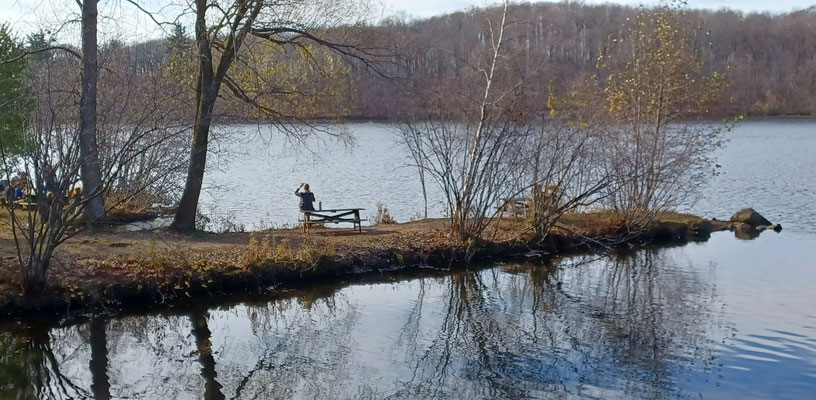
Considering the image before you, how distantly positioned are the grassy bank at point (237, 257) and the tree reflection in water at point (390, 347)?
633mm

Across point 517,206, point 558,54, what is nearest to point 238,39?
point 517,206

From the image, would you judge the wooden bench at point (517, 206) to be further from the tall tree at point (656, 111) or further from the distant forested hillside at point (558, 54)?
the distant forested hillside at point (558, 54)

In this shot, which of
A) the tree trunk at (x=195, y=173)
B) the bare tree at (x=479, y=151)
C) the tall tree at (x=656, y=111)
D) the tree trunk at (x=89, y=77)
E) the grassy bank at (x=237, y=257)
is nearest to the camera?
the grassy bank at (x=237, y=257)

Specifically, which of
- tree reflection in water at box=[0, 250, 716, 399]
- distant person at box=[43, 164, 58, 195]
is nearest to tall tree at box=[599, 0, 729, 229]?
tree reflection in water at box=[0, 250, 716, 399]

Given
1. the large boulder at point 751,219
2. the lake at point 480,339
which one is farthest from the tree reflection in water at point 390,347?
the large boulder at point 751,219

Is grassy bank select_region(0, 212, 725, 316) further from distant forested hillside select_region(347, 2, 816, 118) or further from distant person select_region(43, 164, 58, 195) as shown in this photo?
distant forested hillside select_region(347, 2, 816, 118)

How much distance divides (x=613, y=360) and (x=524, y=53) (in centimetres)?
1370

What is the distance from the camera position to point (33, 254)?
12602mm

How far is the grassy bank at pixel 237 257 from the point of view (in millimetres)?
13320

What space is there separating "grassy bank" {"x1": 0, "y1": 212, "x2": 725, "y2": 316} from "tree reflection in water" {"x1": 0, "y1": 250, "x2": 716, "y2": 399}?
24.9 inches

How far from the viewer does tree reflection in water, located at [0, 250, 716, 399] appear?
1013 cm

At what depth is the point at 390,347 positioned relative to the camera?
39.0 ft

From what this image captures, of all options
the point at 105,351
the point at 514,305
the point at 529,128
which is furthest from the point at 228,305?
the point at 529,128

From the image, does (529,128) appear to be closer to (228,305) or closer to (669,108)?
(669,108)
